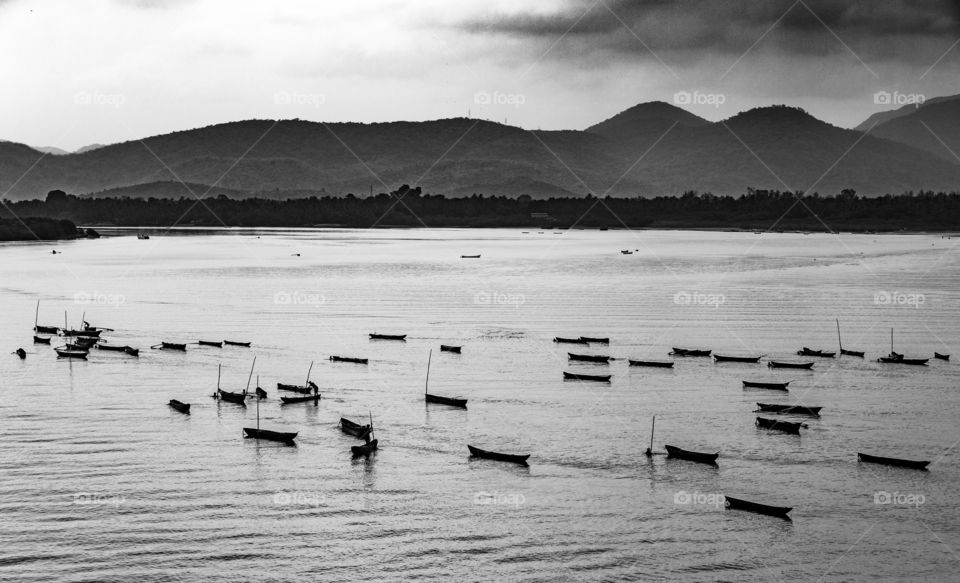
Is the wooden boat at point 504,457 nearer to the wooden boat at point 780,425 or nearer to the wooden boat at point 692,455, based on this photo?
the wooden boat at point 692,455

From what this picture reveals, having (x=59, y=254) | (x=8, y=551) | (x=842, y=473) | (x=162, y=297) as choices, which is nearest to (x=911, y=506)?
(x=842, y=473)

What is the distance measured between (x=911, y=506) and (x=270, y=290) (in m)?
79.0

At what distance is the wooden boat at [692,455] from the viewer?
1382 inches

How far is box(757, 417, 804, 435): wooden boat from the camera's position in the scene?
1563 inches

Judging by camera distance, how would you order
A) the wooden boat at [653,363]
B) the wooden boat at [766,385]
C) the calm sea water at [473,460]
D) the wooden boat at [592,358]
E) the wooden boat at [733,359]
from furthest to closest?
the wooden boat at [592,358] < the wooden boat at [733,359] < the wooden boat at [653,363] < the wooden boat at [766,385] < the calm sea water at [473,460]

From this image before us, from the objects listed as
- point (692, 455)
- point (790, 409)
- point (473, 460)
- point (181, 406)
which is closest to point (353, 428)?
point (473, 460)

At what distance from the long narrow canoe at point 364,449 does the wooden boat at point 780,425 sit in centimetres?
1569

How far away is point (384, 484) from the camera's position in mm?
32406

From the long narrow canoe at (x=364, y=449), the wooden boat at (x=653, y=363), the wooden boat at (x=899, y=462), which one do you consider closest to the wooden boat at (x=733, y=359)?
the wooden boat at (x=653, y=363)

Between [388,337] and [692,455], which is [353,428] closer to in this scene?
[692,455]

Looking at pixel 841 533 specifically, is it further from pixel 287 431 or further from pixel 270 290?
pixel 270 290

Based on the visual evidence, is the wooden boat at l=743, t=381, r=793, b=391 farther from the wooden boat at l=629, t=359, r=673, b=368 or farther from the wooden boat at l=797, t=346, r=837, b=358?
the wooden boat at l=797, t=346, r=837, b=358

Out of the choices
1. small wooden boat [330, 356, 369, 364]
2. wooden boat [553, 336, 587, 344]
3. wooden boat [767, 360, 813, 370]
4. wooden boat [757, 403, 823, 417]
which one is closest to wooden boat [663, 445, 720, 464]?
wooden boat [757, 403, 823, 417]

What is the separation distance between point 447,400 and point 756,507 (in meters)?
17.1
